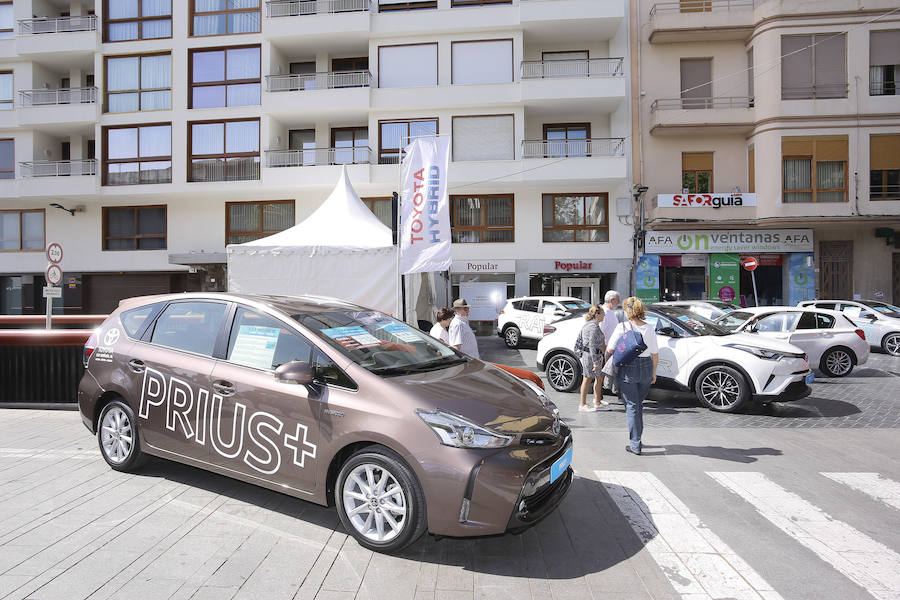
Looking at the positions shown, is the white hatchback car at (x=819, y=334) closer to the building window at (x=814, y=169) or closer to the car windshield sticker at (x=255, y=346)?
the car windshield sticker at (x=255, y=346)

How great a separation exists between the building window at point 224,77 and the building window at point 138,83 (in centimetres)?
115

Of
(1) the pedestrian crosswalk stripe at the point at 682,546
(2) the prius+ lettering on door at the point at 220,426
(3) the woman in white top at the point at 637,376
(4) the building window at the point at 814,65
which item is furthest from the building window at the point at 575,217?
(2) the prius+ lettering on door at the point at 220,426

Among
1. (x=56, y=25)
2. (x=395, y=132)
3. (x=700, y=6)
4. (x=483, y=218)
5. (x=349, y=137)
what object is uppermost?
(x=700, y=6)

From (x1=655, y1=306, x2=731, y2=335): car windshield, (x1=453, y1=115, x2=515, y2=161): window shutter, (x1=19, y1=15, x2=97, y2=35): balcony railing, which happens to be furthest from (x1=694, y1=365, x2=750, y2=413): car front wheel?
(x1=19, y1=15, x2=97, y2=35): balcony railing

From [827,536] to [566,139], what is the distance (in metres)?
20.0

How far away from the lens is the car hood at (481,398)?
3.24 meters

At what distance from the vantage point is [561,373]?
30.8 ft

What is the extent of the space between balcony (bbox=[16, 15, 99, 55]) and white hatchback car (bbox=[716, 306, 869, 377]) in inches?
1050

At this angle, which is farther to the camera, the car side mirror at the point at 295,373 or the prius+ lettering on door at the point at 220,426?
the prius+ lettering on door at the point at 220,426

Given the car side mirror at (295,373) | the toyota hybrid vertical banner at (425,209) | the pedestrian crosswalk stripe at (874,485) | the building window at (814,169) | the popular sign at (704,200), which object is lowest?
the pedestrian crosswalk stripe at (874,485)

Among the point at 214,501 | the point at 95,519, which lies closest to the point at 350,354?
the point at 214,501

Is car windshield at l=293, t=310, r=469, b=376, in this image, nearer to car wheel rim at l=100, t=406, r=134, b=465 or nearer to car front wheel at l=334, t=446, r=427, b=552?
car front wheel at l=334, t=446, r=427, b=552

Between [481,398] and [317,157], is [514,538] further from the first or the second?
[317,157]

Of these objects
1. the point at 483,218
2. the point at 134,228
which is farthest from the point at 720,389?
the point at 134,228
